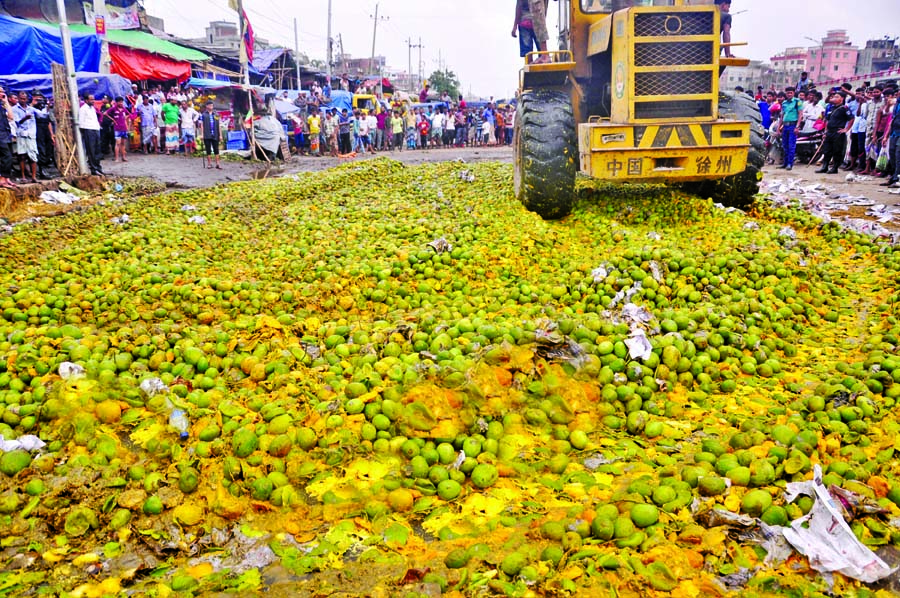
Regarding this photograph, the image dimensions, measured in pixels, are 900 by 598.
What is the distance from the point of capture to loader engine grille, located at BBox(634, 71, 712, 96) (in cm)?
970

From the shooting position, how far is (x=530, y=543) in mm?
3436

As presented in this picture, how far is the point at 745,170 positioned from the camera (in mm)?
10805

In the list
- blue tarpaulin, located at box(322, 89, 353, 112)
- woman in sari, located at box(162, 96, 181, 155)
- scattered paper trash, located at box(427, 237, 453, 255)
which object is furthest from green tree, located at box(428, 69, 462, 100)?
scattered paper trash, located at box(427, 237, 453, 255)

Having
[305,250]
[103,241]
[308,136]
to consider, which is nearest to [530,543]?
[305,250]

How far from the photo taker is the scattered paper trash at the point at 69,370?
16.4ft

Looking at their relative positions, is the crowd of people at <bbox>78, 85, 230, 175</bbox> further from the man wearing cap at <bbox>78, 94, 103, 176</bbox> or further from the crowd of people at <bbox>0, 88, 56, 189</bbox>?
the crowd of people at <bbox>0, 88, 56, 189</bbox>

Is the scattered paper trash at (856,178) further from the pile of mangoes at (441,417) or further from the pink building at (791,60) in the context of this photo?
the pink building at (791,60)

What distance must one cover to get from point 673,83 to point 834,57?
140974 mm

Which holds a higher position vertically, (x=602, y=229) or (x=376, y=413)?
(x=602, y=229)

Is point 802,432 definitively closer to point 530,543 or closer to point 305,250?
point 530,543

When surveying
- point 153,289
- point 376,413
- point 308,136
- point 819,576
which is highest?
A: point 308,136

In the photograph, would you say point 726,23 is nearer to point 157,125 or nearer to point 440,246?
point 440,246

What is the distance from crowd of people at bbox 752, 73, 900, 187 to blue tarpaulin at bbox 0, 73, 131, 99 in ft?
→ 82.6

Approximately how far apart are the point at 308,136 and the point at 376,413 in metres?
31.1
